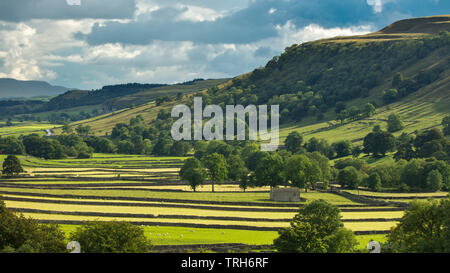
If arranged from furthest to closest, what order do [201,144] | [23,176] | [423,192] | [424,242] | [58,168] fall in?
[201,144] → [58,168] → [23,176] → [423,192] → [424,242]

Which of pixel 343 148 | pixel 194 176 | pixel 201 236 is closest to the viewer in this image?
pixel 201 236

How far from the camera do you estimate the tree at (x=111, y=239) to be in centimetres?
4294

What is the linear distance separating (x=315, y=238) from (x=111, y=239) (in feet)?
56.7

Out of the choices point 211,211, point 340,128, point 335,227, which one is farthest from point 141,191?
point 340,128

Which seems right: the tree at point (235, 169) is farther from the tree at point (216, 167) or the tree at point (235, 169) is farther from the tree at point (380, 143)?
the tree at point (380, 143)

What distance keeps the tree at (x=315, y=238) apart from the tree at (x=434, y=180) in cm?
5821

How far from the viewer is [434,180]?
345 feet

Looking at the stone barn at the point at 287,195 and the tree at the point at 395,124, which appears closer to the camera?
the stone barn at the point at 287,195

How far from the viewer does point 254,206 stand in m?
80.4

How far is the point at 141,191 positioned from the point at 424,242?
63743 mm

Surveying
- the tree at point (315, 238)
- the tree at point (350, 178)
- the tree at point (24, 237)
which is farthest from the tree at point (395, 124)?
the tree at point (24, 237)

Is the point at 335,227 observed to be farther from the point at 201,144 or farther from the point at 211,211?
the point at 201,144

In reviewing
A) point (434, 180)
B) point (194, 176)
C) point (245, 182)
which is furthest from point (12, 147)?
point (434, 180)

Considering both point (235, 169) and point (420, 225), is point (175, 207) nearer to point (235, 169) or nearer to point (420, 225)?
point (420, 225)
